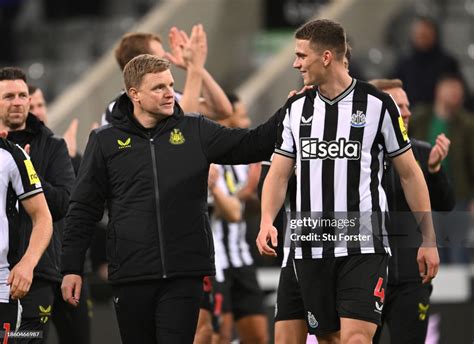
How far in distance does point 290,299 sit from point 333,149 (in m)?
1.01

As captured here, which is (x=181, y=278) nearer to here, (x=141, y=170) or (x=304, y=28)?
(x=141, y=170)

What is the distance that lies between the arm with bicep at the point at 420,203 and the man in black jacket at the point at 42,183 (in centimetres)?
195

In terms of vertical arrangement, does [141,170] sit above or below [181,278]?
above

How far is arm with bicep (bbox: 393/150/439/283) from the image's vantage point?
21.8 ft

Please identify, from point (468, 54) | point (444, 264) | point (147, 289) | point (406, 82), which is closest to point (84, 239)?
point (147, 289)

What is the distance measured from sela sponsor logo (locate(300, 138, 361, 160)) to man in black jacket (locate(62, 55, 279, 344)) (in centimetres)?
36

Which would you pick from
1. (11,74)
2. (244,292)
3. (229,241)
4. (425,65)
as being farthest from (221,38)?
(11,74)

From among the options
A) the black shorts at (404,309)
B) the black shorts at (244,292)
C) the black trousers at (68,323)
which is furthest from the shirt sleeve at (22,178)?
the black shorts at (244,292)

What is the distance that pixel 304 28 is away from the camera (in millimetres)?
6648

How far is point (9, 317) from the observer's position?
6898 millimetres

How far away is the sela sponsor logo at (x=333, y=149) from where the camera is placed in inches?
258

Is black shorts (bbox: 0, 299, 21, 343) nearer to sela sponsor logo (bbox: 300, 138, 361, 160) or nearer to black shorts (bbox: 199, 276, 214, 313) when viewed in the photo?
sela sponsor logo (bbox: 300, 138, 361, 160)

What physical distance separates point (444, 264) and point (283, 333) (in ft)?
11.7

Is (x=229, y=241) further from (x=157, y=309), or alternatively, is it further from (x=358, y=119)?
(x=358, y=119)
